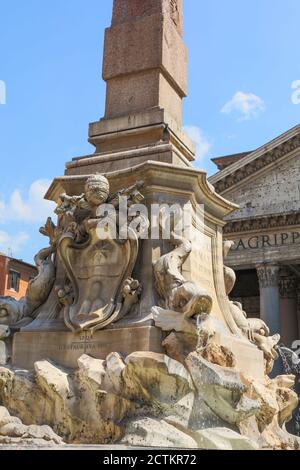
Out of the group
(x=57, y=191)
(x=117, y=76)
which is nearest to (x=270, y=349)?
(x=57, y=191)

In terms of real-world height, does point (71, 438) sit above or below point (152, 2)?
below

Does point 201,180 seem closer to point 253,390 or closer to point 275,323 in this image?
point 253,390

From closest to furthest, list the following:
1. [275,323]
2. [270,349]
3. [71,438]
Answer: [71,438] → [270,349] → [275,323]

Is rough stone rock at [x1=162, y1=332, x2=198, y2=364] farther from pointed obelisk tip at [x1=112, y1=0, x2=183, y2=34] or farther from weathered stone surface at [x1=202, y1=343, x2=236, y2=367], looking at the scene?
pointed obelisk tip at [x1=112, y1=0, x2=183, y2=34]

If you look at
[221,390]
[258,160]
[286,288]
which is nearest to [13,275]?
[286,288]

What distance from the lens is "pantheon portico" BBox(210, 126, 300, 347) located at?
2681cm

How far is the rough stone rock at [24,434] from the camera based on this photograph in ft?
14.4

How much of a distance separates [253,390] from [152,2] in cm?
439

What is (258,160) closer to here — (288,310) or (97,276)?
(288,310)

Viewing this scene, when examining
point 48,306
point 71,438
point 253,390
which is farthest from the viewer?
point 48,306

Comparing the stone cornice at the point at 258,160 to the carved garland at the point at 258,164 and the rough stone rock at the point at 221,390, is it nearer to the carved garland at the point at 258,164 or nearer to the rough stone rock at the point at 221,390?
the carved garland at the point at 258,164

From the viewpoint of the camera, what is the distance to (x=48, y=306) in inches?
225

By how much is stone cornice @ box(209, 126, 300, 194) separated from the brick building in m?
13.6

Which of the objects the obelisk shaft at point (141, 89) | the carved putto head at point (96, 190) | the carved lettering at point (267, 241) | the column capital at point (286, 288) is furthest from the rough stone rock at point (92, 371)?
the column capital at point (286, 288)
